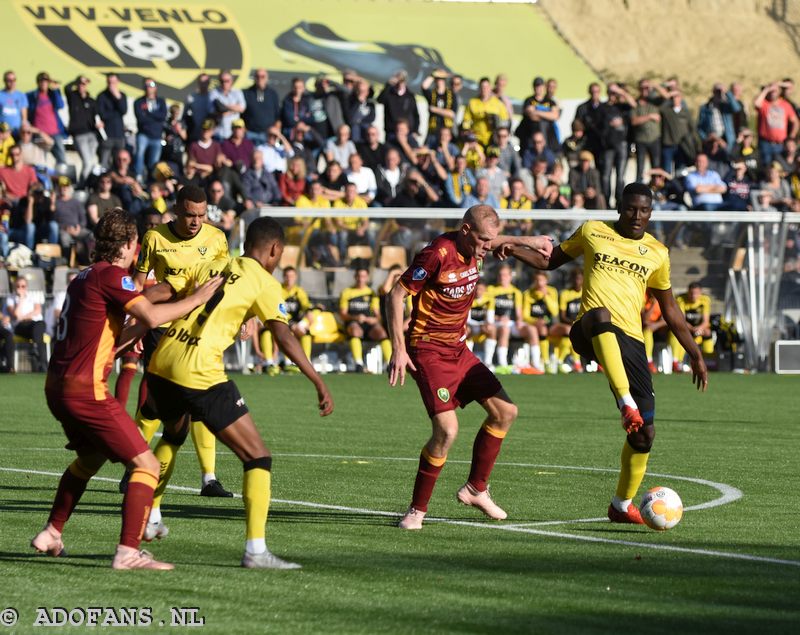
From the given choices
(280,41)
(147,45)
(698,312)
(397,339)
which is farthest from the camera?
(280,41)


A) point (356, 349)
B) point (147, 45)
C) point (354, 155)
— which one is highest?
point (147, 45)

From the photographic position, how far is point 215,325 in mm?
7723

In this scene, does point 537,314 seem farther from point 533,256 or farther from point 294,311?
point 533,256

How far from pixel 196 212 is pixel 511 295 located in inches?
663

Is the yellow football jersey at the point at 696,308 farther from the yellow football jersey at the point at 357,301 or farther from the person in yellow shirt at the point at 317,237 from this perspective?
the person in yellow shirt at the point at 317,237

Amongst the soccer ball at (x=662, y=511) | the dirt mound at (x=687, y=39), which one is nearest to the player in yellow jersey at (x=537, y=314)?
the soccer ball at (x=662, y=511)

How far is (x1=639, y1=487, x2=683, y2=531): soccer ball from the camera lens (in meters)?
8.87

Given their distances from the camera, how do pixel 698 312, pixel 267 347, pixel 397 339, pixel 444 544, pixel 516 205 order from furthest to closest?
1. pixel 516 205
2. pixel 698 312
3. pixel 267 347
4. pixel 397 339
5. pixel 444 544

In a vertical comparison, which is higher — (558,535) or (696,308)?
(696,308)

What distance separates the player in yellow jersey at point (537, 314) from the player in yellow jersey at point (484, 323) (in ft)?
2.09

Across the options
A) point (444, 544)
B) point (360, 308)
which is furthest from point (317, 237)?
point (444, 544)

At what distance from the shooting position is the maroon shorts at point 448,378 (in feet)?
31.0

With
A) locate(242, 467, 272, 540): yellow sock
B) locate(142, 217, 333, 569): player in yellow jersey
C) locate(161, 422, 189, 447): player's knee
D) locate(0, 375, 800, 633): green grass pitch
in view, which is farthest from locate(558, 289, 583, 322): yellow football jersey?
locate(242, 467, 272, 540): yellow sock

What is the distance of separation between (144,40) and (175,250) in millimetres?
28653
